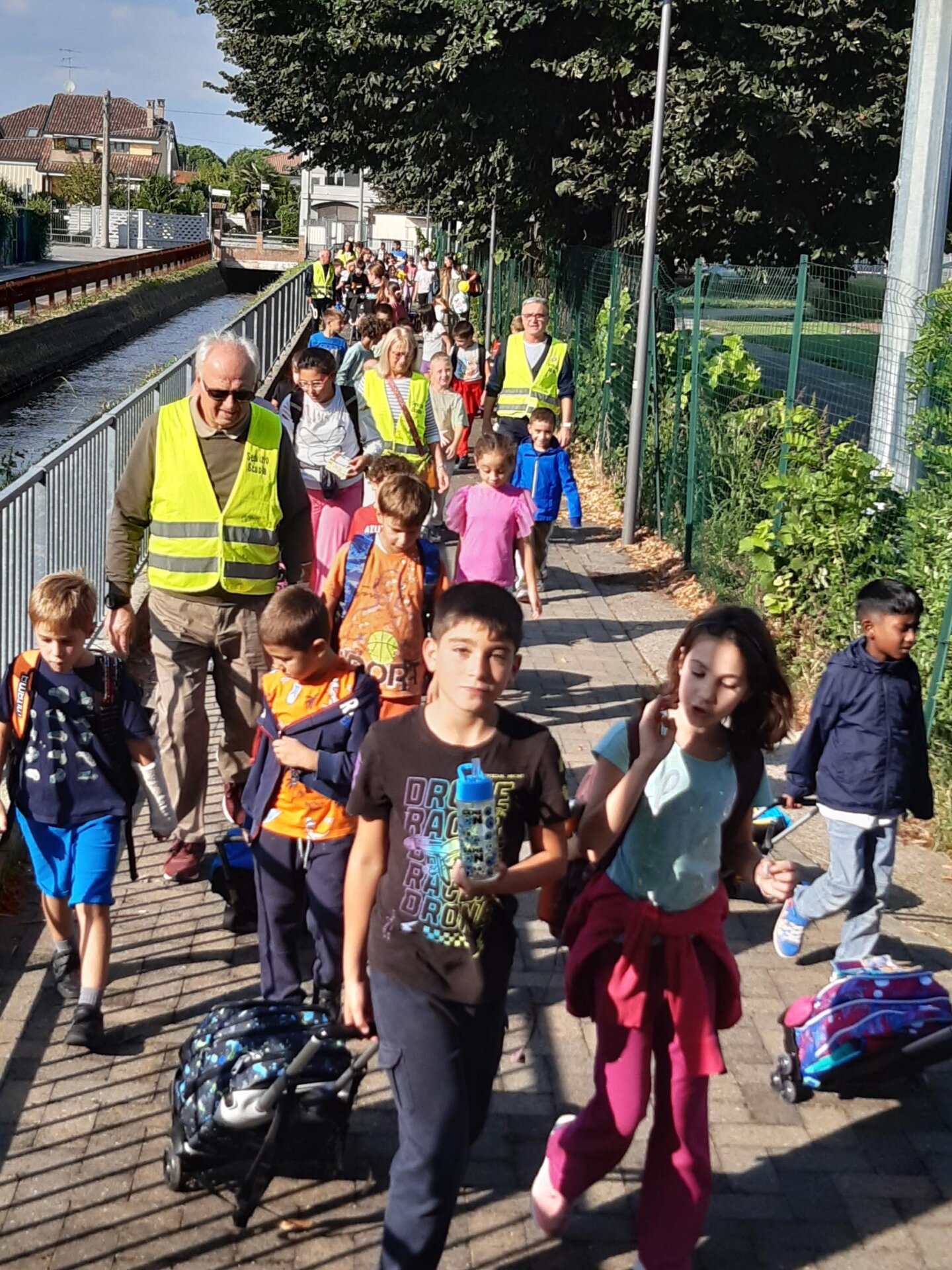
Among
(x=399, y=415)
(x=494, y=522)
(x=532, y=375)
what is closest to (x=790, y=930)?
(x=494, y=522)

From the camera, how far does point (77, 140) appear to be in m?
143

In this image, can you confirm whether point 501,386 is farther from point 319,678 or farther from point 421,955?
point 421,955

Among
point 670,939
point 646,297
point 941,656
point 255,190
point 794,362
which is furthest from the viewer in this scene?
point 255,190

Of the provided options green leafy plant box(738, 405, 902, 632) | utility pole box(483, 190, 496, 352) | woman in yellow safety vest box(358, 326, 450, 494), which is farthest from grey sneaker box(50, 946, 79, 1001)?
utility pole box(483, 190, 496, 352)

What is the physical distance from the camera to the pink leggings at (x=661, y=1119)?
3646 millimetres

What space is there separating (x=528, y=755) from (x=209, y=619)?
278cm

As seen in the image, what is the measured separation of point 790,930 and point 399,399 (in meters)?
4.39

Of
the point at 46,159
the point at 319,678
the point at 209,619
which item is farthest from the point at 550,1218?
the point at 46,159

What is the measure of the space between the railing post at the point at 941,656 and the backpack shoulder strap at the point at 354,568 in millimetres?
2711

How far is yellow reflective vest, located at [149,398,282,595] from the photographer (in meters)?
5.91

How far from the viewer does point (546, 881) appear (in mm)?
3574

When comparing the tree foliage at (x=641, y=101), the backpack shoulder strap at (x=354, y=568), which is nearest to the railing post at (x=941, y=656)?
the backpack shoulder strap at (x=354, y=568)

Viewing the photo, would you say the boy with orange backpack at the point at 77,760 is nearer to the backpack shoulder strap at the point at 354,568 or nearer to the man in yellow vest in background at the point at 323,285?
the backpack shoulder strap at the point at 354,568

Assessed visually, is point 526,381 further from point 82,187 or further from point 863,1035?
point 82,187
